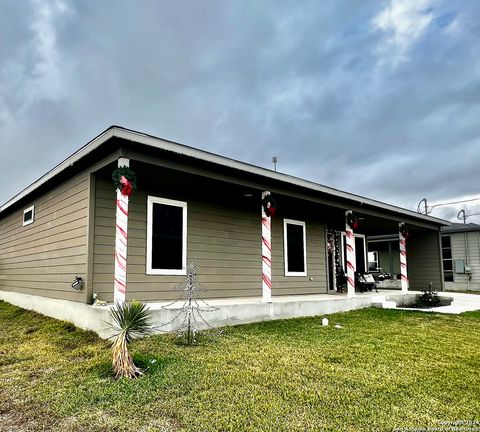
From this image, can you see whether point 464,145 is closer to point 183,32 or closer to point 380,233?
point 380,233

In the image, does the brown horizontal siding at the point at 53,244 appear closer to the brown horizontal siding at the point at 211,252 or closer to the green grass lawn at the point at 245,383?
the brown horizontal siding at the point at 211,252

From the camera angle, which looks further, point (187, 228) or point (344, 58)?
point (344, 58)

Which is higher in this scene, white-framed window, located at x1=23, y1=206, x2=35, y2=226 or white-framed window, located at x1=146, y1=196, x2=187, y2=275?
white-framed window, located at x1=23, y1=206, x2=35, y2=226

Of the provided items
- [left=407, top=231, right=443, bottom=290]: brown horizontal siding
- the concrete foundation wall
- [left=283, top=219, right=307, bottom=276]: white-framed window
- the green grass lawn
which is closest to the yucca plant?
the green grass lawn

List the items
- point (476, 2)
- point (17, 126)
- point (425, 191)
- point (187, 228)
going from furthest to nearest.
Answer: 1. point (425, 191)
2. point (17, 126)
3. point (476, 2)
4. point (187, 228)

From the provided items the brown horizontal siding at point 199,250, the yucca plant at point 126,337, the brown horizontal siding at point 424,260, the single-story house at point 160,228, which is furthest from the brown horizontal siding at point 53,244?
the brown horizontal siding at point 424,260

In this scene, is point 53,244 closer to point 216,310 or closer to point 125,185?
point 125,185

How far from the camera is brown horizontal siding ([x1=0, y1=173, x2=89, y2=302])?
6090mm

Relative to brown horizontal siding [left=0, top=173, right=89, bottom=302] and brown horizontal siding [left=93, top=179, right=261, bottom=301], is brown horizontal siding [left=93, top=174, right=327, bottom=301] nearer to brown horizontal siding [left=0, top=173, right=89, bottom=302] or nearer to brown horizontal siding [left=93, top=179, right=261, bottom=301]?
brown horizontal siding [left=93, top=179, right=261, bottom=301]

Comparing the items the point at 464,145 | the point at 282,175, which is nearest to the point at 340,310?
the point at 282,175

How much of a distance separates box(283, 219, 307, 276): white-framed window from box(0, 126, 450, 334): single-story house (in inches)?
1.1

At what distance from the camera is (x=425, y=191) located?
28797 mm

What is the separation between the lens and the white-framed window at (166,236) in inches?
258

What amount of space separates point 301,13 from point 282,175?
211 inches
